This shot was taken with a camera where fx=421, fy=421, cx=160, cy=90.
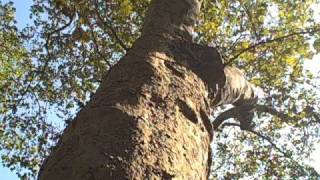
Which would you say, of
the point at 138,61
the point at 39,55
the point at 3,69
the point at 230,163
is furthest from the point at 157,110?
the point at 3,69

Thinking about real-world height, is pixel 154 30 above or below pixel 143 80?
above

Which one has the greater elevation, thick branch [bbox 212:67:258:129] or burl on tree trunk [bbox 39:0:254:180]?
thick branch [bbox 212:67:258:129]

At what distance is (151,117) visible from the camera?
265cm

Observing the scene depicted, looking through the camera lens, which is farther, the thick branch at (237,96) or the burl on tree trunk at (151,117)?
the thick branch at (237,96)

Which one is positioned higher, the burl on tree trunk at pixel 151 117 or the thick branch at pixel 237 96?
the thick branch at pixel 237 96

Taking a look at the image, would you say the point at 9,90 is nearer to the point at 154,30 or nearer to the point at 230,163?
the point at 230,163

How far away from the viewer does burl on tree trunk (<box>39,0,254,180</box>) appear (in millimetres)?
2180

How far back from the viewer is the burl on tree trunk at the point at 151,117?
2180 millimetres

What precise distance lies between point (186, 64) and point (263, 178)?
7.16 metres

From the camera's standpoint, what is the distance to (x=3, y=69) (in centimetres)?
Result: 1233

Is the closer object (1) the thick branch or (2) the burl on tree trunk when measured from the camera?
(2) the burl on tree trunk

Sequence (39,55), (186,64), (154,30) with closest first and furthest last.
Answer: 1. (186,64)
2. (154,30)
3. (39,55)

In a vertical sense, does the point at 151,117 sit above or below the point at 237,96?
below

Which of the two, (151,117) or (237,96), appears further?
(237,96)
